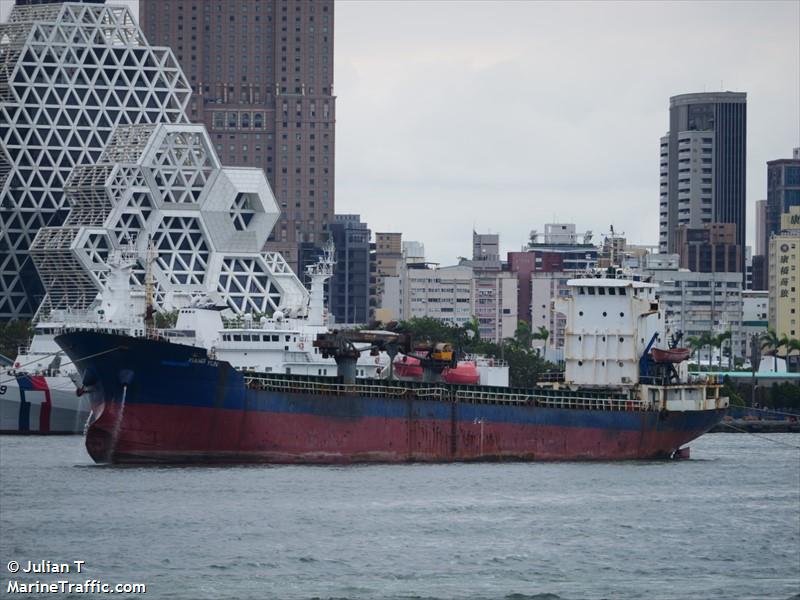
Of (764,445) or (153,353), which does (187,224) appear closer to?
(764,445)

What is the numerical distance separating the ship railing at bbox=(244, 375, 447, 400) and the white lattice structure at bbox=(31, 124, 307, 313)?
8376cm

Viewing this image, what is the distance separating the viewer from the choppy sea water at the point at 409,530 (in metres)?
52.0

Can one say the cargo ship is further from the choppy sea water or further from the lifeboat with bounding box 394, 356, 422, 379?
the lifeboat with bounding box 394, 356, 422, 379

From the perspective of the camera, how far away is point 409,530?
2397 inches

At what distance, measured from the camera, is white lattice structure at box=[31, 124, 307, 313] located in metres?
168

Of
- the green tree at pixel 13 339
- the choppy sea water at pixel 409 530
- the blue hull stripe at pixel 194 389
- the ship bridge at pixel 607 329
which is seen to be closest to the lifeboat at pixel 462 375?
the ship bridge at pixel 607 329

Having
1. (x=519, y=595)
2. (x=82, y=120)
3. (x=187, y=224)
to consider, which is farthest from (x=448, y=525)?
(x=82, y=120)

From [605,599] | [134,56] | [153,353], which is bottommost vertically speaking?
[605,599]

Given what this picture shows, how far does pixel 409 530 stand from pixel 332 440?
20953 mm

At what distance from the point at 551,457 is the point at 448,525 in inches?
977

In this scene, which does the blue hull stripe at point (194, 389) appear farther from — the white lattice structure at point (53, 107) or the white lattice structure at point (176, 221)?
the white lattice structure at point (53, 107)

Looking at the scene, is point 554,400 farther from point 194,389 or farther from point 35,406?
point 35,406

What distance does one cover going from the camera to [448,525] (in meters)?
62.1

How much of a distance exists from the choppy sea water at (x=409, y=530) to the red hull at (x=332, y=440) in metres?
1.56
